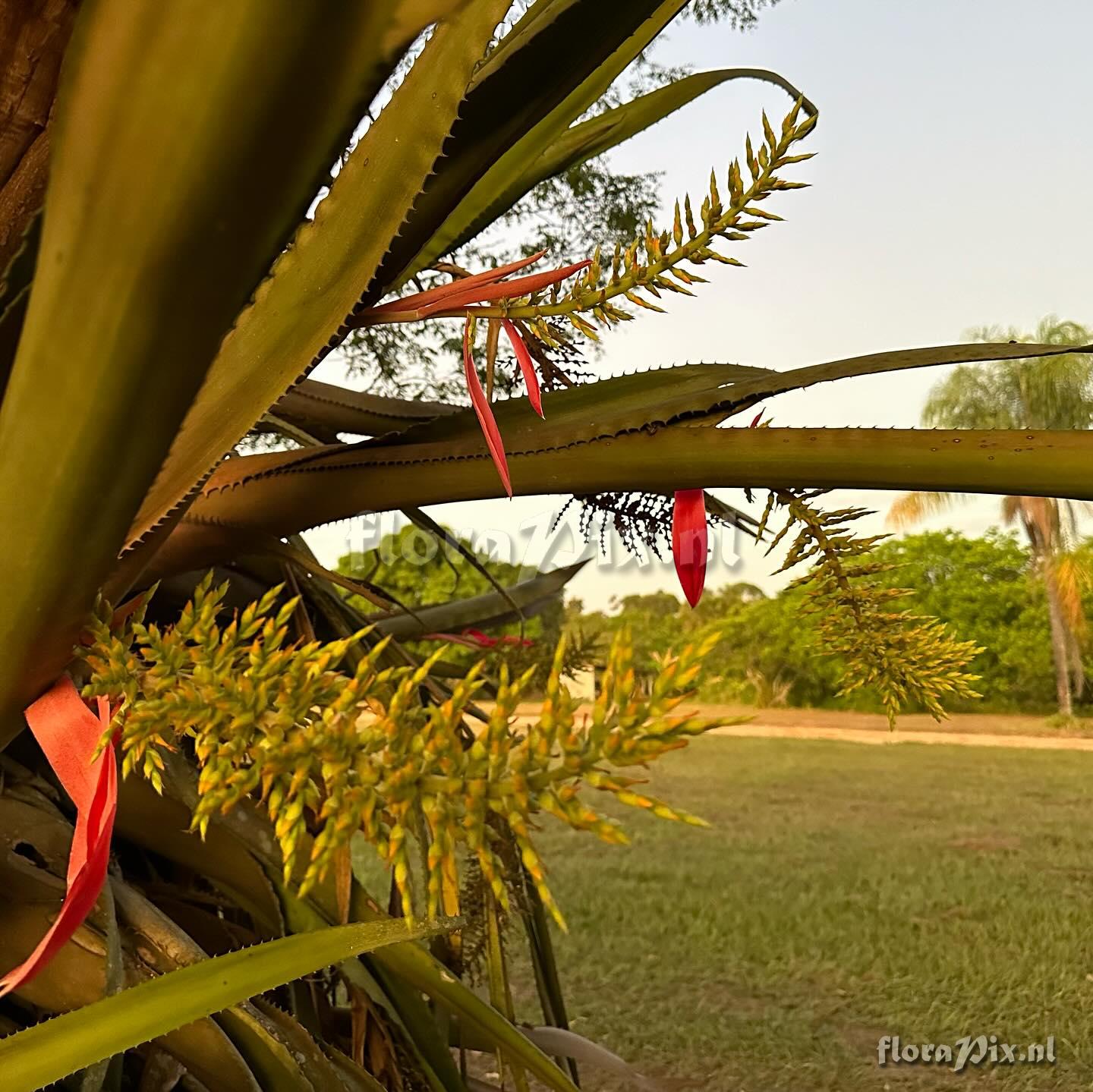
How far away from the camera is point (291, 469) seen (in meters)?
0.40

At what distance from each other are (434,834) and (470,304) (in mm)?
212

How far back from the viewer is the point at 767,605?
609 centimetres

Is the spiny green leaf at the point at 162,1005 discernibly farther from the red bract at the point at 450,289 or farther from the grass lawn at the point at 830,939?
the grass lawn at the point at 830,939

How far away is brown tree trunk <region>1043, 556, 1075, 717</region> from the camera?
6.77 metres

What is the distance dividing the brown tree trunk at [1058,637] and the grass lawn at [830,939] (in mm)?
4131

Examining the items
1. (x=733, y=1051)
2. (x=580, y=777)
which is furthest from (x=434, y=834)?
(x=733, y=1051)

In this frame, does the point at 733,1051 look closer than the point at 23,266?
No

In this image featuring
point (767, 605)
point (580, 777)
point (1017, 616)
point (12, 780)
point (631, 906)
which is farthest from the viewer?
point (1017, 616)

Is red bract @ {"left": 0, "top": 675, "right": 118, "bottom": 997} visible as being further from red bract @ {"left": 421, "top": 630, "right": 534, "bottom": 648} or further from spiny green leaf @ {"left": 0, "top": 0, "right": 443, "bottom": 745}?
red bract @ {"left": 421, "top": 630, "right": 534, "bottom": 648}

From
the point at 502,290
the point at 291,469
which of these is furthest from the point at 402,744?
the point at 291,469

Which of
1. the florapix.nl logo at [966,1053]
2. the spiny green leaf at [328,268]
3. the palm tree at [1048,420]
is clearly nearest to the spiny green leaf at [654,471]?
the spiny green leaf at [328,268]

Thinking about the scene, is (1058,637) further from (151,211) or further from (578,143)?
(151,211)

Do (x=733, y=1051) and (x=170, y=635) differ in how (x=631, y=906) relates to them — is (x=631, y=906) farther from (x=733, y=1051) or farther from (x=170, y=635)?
(x=170, y=635)

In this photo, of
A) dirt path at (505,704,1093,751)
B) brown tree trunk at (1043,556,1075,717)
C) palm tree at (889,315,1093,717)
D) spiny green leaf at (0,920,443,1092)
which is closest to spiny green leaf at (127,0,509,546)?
spiny green leaf at (0,920,443,1092)
